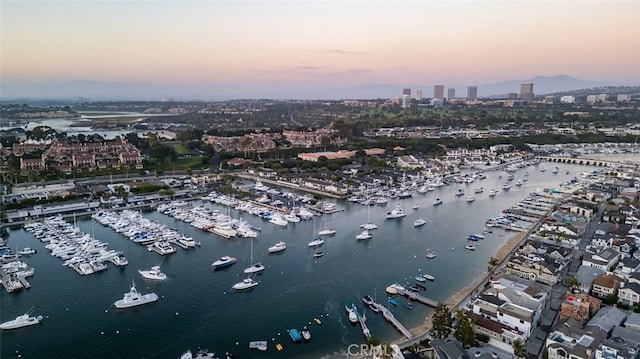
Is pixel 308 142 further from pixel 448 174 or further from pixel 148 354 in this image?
pixel 148 354

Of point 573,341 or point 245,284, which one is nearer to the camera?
point 573,341

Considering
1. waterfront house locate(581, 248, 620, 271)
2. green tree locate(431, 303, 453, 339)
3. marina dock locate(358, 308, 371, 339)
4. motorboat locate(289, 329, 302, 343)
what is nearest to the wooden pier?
marina dock locate(358, 308, 371, 339)

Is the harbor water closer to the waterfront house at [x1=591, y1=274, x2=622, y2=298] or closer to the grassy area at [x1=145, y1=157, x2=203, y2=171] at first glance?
the waterfront house at [x1=591, y1=274, x2=622, y2=298]

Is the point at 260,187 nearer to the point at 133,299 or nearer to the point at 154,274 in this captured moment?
the point at 154,274

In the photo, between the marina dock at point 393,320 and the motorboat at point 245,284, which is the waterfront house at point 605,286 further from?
the motorboat at point 245,284

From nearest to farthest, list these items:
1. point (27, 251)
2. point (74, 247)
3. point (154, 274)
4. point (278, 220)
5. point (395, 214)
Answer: point (154, 274) → point (27, 251) → point (74, 247) → point (278, 220) → point (395, 214)

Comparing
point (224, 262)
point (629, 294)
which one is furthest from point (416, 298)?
point (224, 262)
